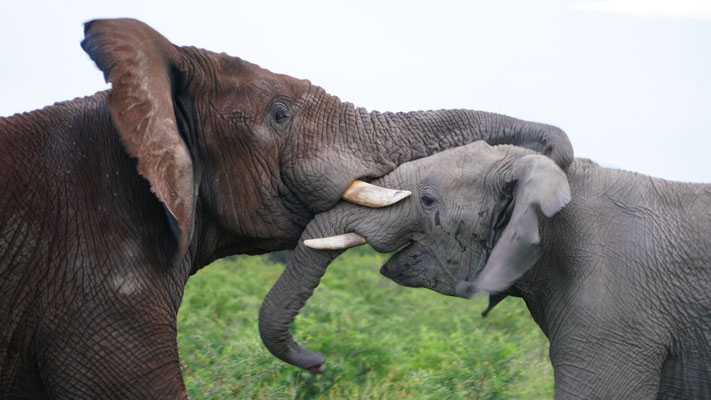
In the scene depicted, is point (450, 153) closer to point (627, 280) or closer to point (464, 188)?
point (464, 188)

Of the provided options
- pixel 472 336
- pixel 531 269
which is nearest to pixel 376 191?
pixel 531 269

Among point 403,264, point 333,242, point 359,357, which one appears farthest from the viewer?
point 359,357

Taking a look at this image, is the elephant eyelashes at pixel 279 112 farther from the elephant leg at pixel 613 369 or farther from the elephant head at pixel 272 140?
the elephant leg at pixel 613 369

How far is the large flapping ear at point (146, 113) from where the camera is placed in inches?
175

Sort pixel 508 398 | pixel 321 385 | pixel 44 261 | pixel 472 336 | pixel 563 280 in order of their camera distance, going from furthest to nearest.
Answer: pixel 472 336 < pixel 321 385 < pixel 508 398 < pixel 563 280 < pixel 44 261

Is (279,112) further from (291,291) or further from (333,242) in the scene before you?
(291,291)

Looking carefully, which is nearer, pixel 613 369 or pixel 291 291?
pixel 613 369

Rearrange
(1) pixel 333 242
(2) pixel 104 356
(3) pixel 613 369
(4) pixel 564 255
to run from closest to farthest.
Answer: (2) pixel 104 356, (3) pixel 613 369, (4) pixel 564 255, (1) pixel 333 242

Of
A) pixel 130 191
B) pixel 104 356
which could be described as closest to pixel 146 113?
pixel 130 191

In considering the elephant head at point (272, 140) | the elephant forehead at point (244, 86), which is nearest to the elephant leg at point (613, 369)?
the elephant head at point (272, 140)

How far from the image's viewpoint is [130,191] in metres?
4.60

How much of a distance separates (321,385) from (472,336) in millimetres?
1289

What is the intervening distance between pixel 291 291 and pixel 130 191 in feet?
2.91

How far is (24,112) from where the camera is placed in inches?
186
